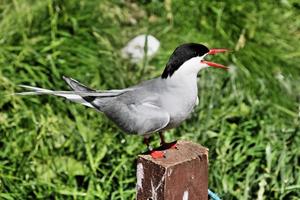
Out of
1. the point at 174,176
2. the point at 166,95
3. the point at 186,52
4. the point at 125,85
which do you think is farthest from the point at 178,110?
the point at 125,85

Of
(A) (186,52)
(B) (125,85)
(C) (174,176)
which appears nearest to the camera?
(C) (174,176)

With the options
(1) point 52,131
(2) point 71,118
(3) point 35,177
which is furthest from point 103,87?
(3) point 35,177

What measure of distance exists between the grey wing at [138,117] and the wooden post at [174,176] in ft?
0.44

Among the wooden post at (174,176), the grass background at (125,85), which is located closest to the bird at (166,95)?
the wooden post at (174,176)

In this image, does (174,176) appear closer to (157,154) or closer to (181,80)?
(157,154)

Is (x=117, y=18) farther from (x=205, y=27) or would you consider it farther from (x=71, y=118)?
(x=71, y=118)

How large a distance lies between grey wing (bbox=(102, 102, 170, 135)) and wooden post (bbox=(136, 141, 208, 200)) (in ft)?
0.44

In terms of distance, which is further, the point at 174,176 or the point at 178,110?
the point at 178,110

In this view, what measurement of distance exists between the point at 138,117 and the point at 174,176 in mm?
355

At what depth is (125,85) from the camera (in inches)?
150

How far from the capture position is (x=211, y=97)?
346cm

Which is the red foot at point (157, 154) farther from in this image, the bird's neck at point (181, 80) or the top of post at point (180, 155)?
the bird's neck at point (181, 80)

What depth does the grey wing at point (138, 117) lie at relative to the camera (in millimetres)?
2152

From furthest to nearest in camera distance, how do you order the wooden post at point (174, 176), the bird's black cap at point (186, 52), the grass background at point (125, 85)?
the grass background at point (125, 85)
the bird's black cap at point (186, 52)
the wooden post at point (174, 176)
